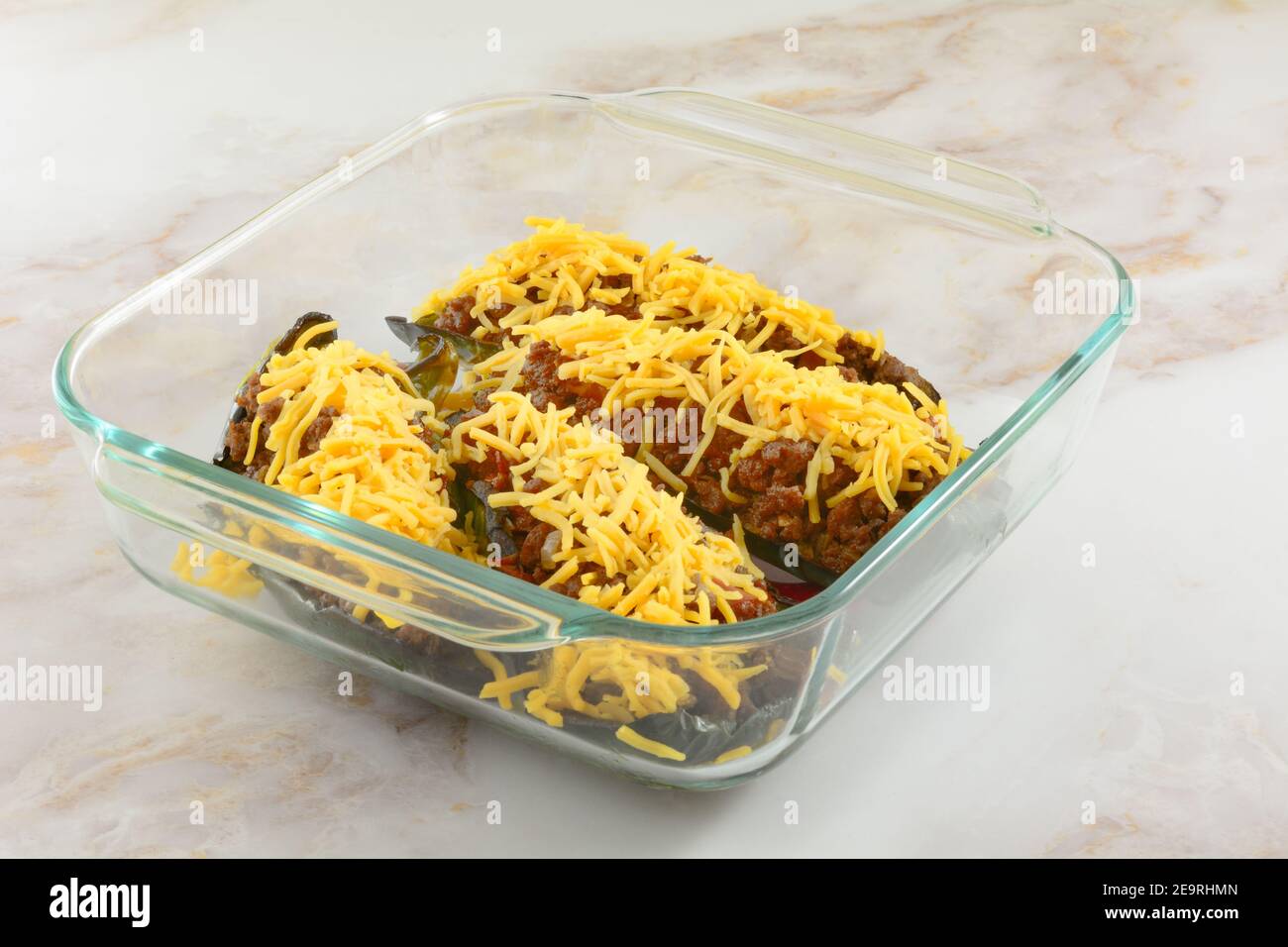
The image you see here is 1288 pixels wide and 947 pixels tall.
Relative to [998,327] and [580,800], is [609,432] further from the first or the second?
[998,327]

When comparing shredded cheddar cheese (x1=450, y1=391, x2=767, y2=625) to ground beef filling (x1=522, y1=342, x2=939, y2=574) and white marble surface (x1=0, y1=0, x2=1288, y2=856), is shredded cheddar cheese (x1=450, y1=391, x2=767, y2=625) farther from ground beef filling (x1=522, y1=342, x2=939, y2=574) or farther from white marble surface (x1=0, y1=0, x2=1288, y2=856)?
white marble surface (x1=0, y1=0, x2=1288, y2=856)

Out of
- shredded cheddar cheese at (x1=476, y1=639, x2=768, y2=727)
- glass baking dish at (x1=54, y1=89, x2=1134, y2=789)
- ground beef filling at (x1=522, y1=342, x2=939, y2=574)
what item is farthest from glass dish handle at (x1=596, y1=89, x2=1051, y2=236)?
shredded cheddar cheese at (x1=476, y1=639, x2=768, y2=727)

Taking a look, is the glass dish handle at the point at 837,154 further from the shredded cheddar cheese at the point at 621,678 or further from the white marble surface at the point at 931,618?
the shredded cheddar cheese at the point at 621,678

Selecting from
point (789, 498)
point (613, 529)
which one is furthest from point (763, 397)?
point (613, 529)

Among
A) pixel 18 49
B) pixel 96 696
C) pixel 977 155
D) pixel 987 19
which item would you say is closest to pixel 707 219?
pixel 977 155

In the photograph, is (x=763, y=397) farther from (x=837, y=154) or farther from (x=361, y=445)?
(x=837, y=154)

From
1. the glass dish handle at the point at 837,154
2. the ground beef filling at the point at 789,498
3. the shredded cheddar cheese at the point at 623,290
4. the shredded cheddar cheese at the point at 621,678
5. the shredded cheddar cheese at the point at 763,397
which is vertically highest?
the glass dish handle at the point at 837,154

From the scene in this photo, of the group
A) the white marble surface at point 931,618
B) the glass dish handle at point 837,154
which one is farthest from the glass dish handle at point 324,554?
the glass dish handle at point 837,154
